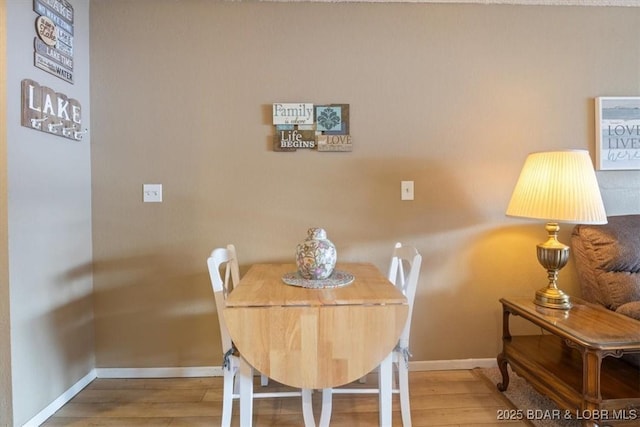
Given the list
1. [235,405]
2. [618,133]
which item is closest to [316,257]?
[235,405]

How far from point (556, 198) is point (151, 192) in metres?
2.14

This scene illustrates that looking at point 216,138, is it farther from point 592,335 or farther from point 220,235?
point 592,335

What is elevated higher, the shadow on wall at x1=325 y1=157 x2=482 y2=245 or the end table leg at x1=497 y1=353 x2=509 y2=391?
the shadow on wall at x1=325 y1=157 x2=482 y2=245

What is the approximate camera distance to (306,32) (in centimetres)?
197

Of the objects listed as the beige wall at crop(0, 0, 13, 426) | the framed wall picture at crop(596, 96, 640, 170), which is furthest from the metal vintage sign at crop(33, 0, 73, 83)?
the framed wall picture at crop(596, 96, 640, 170)

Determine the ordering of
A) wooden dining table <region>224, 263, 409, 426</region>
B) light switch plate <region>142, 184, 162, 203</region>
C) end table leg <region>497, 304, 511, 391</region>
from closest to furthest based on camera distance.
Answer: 1. wooden dining table <region>224, 263, 409, 426</region>
2. end table leg <region>497, 304, 511, 391</region>
3. light switch plate <region>142, 184, 162, 203</region>

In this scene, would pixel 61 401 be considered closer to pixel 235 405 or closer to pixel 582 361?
pixel 235 405

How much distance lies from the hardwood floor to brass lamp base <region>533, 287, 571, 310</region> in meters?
0.56

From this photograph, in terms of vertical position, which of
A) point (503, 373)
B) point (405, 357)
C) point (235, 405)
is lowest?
point (235, 405)

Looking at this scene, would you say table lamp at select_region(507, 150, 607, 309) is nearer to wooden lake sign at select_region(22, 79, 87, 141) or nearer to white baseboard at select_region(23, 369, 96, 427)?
wooden lake sign at select_region(22, 79, 87, 141)

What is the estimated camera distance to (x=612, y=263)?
1723 millimetres

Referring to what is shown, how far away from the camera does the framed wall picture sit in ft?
6.61

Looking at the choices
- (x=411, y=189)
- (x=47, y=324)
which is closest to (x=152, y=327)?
(x=47, y=324)

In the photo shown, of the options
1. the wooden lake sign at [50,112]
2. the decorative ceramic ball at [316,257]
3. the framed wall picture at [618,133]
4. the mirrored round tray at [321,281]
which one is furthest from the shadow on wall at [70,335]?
the framed wall picture at [618,133]
